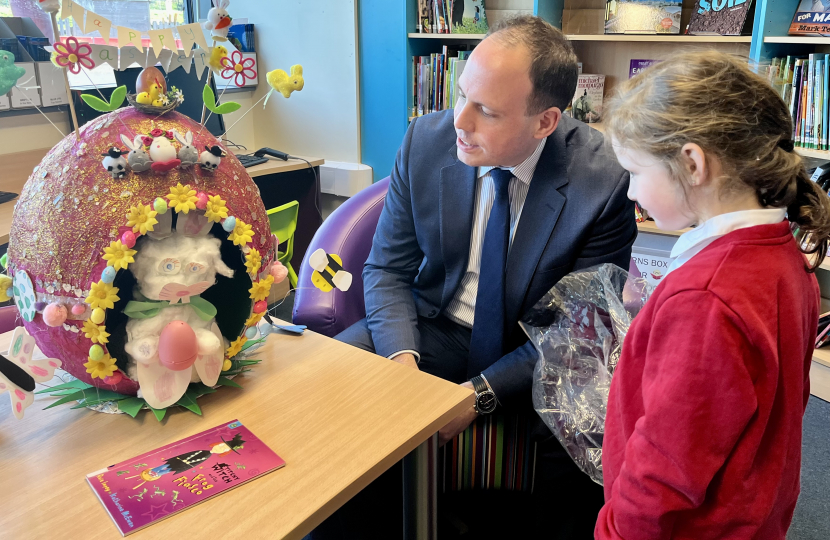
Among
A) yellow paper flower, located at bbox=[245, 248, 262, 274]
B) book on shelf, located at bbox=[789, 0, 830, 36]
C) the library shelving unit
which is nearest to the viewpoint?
yellow paper flower, located at bbox=[245, 248, 262, 274]

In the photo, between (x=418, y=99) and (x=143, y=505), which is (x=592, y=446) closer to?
(x=143, y=505)

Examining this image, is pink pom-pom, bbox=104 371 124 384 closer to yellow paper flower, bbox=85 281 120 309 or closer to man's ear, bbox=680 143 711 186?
yellow paper flower, bbox=85 281 120 309

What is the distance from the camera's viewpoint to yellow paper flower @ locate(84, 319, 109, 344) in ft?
2.94

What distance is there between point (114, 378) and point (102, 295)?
0.14m

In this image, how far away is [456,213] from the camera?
1583 mm

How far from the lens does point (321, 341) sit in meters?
1.23

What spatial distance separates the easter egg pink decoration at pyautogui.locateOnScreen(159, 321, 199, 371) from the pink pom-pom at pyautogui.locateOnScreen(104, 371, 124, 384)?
8cm

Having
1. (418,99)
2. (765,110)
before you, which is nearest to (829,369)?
(765,110)

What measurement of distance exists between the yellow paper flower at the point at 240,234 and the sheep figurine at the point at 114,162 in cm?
17

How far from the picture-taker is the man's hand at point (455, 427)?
54.8 inches

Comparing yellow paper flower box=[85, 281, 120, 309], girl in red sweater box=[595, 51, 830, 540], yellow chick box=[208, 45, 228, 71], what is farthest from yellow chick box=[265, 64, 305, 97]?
girl in red sweater box=[595, 51, 830, 540]

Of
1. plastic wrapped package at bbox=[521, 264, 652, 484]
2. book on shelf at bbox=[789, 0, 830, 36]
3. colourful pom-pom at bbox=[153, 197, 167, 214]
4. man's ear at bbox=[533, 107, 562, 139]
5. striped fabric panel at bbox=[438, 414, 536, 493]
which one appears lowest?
striped fabric panel at bbox=[438, 414, 536, 493]

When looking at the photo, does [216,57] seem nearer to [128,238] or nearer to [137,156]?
[137,156]

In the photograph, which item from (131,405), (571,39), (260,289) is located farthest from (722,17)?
(131,405)
